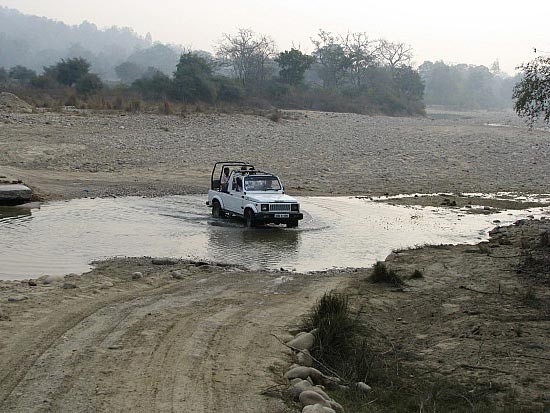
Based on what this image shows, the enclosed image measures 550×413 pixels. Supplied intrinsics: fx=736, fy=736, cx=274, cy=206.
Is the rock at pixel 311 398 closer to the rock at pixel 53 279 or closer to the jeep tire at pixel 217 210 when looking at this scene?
the rock at pixel 53 279

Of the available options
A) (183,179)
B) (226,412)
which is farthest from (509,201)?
(226,412)

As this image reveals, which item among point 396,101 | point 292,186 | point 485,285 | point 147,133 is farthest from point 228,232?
point 396,101

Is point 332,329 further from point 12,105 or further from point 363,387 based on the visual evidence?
point 12,105

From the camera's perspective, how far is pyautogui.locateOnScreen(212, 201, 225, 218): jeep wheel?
2126 cm

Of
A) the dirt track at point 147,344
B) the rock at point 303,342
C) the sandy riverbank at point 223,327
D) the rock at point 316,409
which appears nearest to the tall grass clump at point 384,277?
the sandy riverbank at point 223,327

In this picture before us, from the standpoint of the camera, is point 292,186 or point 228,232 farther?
point 292,186

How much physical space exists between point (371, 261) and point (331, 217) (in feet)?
20.2

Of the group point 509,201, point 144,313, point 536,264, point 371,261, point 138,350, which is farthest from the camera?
point 509,201

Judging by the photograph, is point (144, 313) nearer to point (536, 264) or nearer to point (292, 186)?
point (536, 264)

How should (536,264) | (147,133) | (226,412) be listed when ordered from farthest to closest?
(147,133) → (536,264) → (226,412)

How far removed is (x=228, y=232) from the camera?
62.0ft

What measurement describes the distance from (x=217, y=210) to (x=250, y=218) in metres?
2.05

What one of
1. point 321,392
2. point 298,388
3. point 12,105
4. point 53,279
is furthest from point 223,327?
point 12,105

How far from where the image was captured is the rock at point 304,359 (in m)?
8.13
